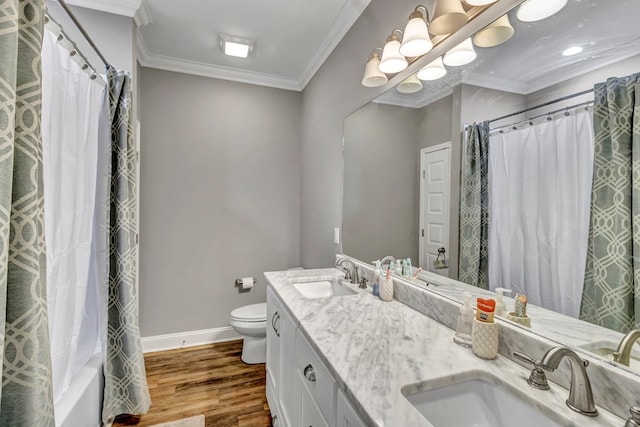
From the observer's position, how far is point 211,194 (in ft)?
9.21

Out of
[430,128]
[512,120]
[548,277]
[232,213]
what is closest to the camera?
[548,277]

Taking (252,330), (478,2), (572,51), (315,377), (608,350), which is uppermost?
(478,2)

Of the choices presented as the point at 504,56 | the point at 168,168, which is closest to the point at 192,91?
the point at 168,168

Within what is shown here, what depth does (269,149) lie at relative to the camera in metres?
3.00

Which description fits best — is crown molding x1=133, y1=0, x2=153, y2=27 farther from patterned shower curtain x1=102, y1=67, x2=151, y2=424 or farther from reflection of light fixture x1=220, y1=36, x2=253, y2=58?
patterned shower curtain x1=102, y1=67, x2=151, y2=424

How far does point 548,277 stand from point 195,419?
1996 mm

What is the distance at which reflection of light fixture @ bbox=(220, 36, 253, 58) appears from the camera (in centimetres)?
230

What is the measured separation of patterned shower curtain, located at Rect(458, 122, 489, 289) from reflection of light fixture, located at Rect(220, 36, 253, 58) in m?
1.97

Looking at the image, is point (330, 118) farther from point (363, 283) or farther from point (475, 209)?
point (475, 209)

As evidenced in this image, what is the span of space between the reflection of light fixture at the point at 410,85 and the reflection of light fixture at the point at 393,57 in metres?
0.07

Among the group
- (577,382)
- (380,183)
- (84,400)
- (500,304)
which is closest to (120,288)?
(84,400)

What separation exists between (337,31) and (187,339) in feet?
9.54

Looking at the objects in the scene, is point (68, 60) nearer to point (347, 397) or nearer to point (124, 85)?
point (124, 85)

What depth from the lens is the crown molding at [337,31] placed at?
1.88 m
